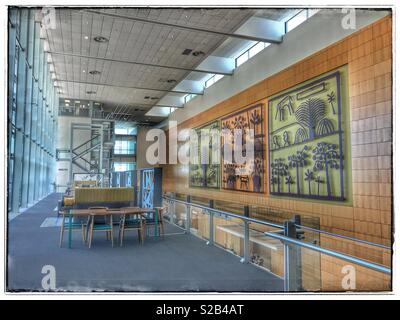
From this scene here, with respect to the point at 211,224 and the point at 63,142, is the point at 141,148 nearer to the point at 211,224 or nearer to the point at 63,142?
the point at 63,142

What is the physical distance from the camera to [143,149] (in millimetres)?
21656

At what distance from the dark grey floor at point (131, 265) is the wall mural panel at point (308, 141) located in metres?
1.94

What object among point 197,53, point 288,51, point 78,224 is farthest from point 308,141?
point 78,224

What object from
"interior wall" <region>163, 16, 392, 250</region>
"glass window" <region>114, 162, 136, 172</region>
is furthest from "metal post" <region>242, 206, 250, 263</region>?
"glass window" <region>114, 162, 136, 172</region>

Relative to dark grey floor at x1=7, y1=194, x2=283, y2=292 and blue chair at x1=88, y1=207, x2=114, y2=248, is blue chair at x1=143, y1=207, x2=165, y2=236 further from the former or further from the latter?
blue chair at x1=88, y1=207, x2=114, y2=248

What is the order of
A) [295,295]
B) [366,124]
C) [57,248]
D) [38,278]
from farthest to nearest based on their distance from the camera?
[57,248]
[366,124]
[38,278]
[295,295]

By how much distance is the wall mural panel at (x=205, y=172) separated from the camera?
9611 mm

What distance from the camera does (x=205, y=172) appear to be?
10.4m
